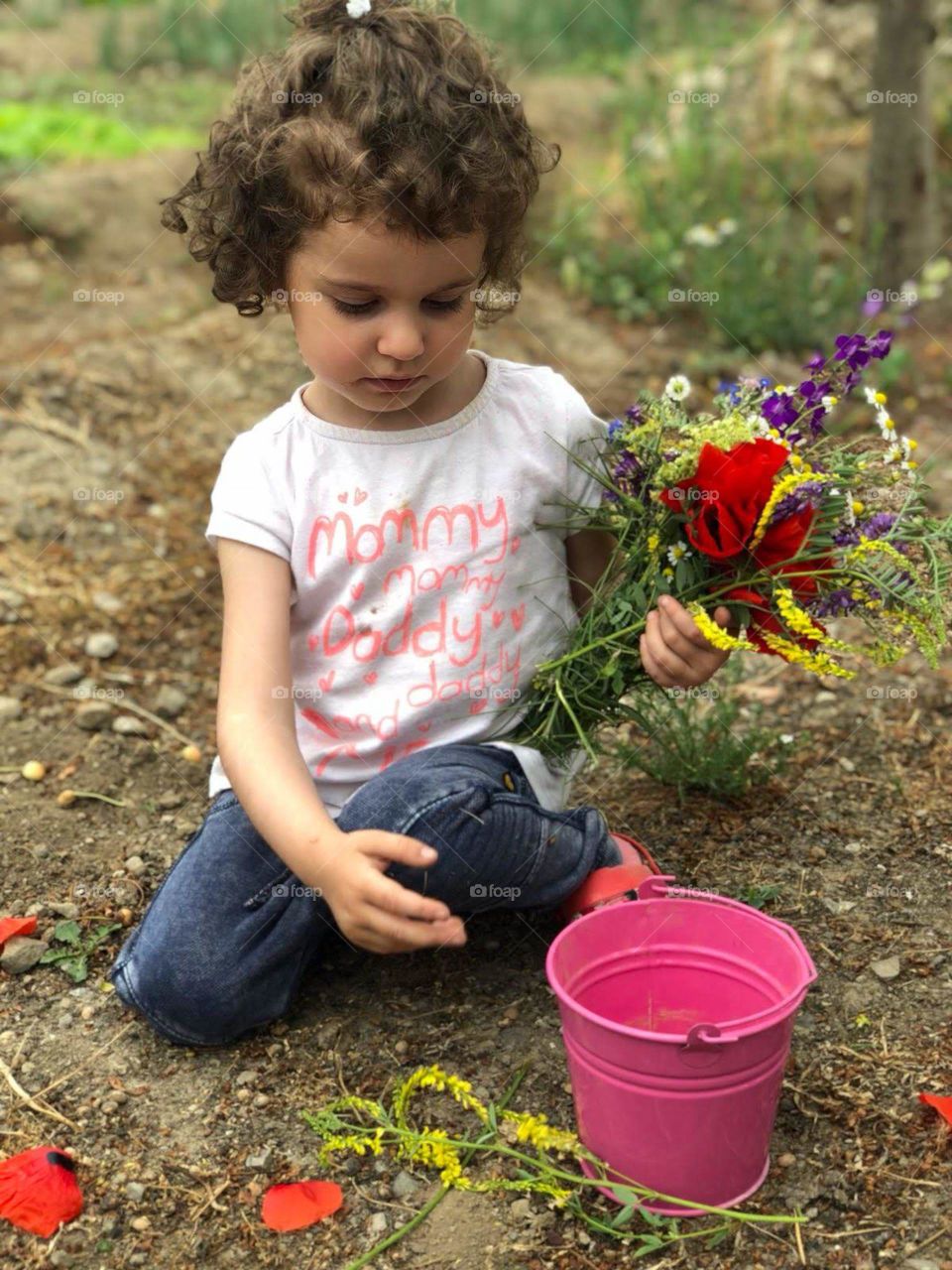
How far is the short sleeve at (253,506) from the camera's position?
2021mm

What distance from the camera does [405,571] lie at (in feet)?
6.84

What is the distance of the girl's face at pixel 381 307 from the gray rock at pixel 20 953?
3.12 feet

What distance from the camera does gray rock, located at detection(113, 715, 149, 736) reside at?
2.75 m

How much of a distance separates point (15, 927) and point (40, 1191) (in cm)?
54

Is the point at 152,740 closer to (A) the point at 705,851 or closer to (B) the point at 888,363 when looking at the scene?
(A) the point at 705,851

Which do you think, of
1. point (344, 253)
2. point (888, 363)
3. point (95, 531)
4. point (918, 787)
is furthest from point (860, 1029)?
point (888, 363)

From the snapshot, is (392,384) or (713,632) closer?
(713,632)

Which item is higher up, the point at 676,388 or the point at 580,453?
the point at 676,388

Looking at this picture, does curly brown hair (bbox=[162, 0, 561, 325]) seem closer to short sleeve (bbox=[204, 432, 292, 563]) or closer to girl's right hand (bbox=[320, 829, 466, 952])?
short sleeve (bbox=[204, 432, 292, 563])

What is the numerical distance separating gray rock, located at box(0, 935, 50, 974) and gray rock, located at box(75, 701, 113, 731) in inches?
26.5

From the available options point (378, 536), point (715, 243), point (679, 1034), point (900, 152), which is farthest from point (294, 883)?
point (900, 152)

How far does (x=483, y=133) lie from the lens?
1.94 metres

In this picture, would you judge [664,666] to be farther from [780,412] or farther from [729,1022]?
[729,1022]

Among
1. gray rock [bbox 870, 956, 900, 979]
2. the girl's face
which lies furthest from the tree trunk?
gray rock [bbox 870, 956, 900, 979]
